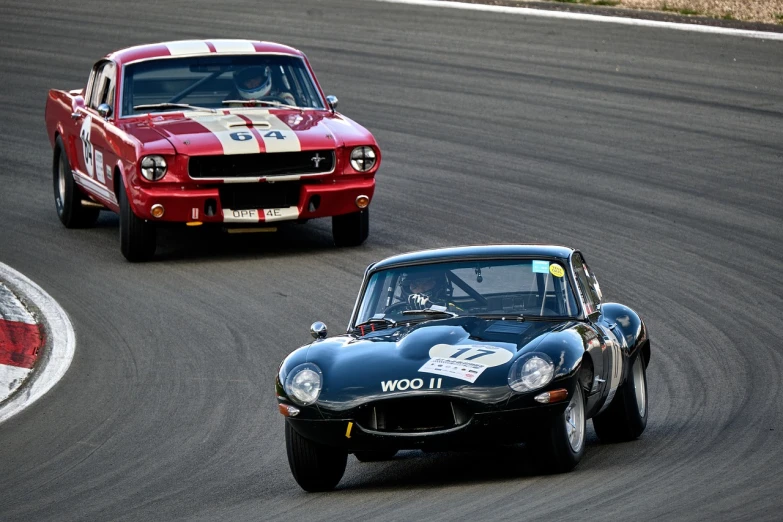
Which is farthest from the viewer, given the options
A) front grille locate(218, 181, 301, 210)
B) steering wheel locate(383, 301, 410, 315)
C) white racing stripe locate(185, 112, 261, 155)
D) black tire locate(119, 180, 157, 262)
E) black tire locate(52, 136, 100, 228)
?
black tire locate(52, 136, 100, 228)

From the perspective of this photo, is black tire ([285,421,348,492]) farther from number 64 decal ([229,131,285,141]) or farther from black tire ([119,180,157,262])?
black tire ([119,180,157,262])

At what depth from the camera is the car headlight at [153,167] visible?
Result: 491 inches

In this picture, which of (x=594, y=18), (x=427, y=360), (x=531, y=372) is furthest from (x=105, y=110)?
(x=594, y=18)

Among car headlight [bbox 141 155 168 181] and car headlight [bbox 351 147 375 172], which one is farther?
car headlight [bbox 351 147 375 172]

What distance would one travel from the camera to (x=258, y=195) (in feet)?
41.3

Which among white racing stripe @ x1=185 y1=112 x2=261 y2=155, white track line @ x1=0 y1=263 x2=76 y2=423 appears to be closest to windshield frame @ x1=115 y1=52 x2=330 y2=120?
white racing stripe @ x1=185 y1=112 x2=261 y2=155

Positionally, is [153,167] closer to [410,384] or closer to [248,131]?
[248,131]

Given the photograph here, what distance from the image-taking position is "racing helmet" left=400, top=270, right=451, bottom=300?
26.1 ft

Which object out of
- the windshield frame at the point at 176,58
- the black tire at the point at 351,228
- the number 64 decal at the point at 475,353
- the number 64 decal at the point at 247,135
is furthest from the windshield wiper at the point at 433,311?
the windshield frame at the point at 176,58

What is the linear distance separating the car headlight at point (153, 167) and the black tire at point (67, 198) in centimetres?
216

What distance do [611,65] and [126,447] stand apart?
13.3 metres

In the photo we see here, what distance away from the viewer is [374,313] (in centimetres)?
799

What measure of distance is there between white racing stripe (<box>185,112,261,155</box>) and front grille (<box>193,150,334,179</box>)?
0.06m

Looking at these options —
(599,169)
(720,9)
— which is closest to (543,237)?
(599,169)
